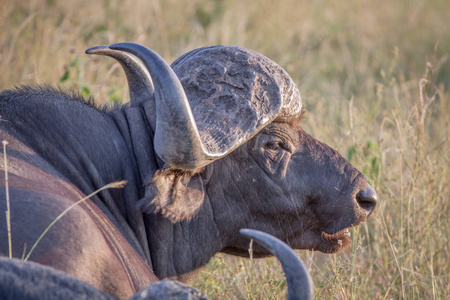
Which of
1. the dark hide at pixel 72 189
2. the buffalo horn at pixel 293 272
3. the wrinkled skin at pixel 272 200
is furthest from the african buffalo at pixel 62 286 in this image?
the wrinkled skin at pixel 272 200

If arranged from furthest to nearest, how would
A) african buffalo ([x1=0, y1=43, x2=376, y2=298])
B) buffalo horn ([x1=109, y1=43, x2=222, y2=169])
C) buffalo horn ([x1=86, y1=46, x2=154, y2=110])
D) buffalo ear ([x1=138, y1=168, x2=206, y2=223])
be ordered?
buffalo horn ([x1=86, y1=46, x2=154, y2=110])
buffalo ear ([x1=138, y1=168, x2=206, y2=223])
buffalo horn ([x1=109, y1=43, x2=222, y2=169])
african buffalo ([x1=0, y1=43, x2=376, y2=298])

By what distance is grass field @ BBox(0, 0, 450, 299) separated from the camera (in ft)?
14.6

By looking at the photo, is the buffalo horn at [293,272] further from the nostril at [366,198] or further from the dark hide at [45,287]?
the nostril at [366,198]

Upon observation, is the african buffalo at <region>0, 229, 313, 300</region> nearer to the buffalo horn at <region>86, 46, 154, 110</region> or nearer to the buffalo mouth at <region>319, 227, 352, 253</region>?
the buffalo mouth at <region>319, 227, 352, 253</region>

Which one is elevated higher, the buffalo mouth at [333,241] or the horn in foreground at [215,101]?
the horn in foreground at [215,101]

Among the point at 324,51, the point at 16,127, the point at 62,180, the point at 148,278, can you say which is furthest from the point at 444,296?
the point at 324,51

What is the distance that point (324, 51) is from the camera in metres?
10.9

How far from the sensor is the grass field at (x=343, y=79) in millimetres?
4441

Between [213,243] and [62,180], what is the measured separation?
1039 millimetres

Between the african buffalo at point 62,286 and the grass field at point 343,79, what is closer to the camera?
the african buffalo at point 62,286

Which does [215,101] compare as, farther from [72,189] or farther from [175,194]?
[72,189]

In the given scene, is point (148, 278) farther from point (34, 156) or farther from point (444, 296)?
point (444, 296)

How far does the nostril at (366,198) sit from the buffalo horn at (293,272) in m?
1.47

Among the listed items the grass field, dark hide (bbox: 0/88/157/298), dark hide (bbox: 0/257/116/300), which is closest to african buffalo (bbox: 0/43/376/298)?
dark hide (bbox: 0/88/157/298)
